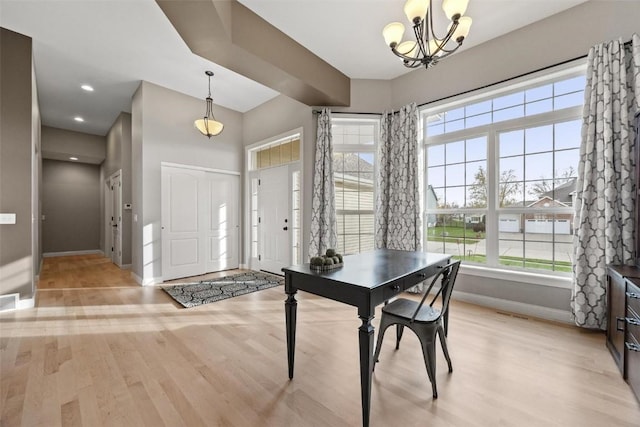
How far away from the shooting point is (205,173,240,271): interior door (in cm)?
509

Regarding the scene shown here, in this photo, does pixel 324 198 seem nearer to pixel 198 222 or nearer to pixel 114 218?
pixel 198 222

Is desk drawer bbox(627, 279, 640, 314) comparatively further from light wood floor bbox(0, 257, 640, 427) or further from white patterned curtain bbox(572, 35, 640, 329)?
white patterned curtain bbox(572, 35, 640, 329)

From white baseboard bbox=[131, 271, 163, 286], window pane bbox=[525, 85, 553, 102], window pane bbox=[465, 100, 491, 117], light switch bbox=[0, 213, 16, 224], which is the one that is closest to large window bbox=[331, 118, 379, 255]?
window pane bbox=[465, 100, 491, 117]

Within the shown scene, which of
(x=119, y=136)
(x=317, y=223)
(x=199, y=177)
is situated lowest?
(x=317, y=223)

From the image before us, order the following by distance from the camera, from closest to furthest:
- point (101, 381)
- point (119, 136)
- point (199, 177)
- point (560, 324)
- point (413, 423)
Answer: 1. point (413, 423)
2. point (101, 381)
3. point (560, 324)
4. point (199, 177)
5. point (119, 136)

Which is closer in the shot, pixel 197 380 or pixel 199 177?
pixel 197 380

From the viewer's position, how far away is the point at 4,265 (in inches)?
122

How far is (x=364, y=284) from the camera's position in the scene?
4.79 ft

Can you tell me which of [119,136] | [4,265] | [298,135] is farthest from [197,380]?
[119,136]

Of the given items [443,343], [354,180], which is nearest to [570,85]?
[354,180]

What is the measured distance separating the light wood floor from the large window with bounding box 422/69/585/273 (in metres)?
0.90

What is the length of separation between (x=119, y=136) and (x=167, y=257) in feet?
10.2

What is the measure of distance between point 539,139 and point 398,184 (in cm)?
164

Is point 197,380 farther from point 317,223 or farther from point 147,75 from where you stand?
point 147,75
